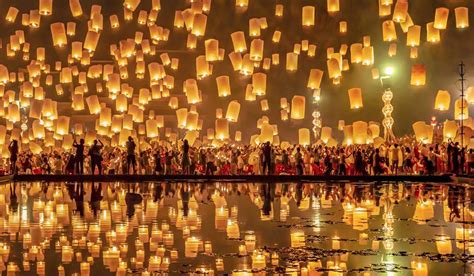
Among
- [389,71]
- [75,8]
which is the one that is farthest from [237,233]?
[75,8]

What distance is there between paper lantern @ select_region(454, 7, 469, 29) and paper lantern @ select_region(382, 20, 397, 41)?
265 cm

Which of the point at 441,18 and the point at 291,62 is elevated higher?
the point at 441,18

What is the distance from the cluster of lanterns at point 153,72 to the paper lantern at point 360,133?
40 millimetres

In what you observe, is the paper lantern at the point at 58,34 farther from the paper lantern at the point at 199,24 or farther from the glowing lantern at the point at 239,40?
the glowing lantern at the point at 239,40

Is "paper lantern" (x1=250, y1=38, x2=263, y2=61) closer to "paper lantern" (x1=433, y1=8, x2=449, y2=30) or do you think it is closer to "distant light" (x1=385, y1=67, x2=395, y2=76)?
"distant light" (x1=385, y1=67, x2=395, y2=76)

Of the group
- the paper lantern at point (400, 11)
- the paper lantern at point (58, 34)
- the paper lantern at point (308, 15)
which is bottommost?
the paper lantern at point (58, 34)

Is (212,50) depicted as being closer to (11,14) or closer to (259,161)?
(259,161)

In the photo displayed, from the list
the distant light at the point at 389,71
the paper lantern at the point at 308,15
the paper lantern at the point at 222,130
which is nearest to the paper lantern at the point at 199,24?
the paper lantern at the point at 308,15

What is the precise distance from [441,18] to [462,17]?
1108 mm

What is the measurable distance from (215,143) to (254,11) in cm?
1140

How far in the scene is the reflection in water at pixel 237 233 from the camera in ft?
28.4

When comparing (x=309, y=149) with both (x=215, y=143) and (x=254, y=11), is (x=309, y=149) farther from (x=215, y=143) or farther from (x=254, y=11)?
(x=254, y=11)

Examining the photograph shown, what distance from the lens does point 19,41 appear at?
42.3 m

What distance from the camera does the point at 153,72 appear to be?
3912 centimetres
